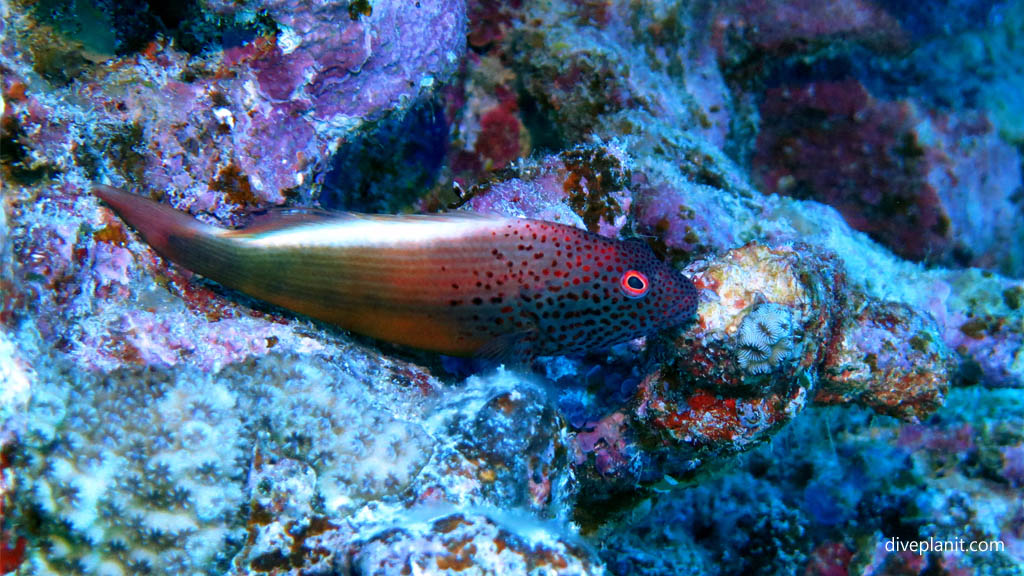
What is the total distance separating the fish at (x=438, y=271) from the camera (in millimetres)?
3012

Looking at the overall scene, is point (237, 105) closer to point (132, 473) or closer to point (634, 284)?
point (132, 473)

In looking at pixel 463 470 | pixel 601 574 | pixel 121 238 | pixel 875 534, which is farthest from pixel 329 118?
pixel 875 534

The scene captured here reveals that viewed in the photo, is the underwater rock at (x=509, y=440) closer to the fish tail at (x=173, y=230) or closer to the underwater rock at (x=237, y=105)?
the fish tail at (x=173, y=230)

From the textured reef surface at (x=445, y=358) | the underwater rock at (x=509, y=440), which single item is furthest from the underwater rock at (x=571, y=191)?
the underwater rock at (x=509, y=440)

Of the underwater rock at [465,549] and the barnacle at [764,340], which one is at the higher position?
the barnacle at [764,340]

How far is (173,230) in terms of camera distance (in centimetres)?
303

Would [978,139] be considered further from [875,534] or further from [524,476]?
[524,476]

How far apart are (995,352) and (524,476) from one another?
20.1 ft

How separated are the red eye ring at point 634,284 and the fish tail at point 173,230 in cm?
226

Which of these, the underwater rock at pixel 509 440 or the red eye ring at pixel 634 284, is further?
the red eye ring at pixel 634 284

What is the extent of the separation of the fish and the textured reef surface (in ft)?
0.72

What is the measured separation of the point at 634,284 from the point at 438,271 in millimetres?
1149

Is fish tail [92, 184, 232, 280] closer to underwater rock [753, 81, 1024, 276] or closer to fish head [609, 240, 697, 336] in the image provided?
fish head [609, 240, 697, 336]

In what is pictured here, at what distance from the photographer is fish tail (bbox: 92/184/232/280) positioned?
9.88 ft
